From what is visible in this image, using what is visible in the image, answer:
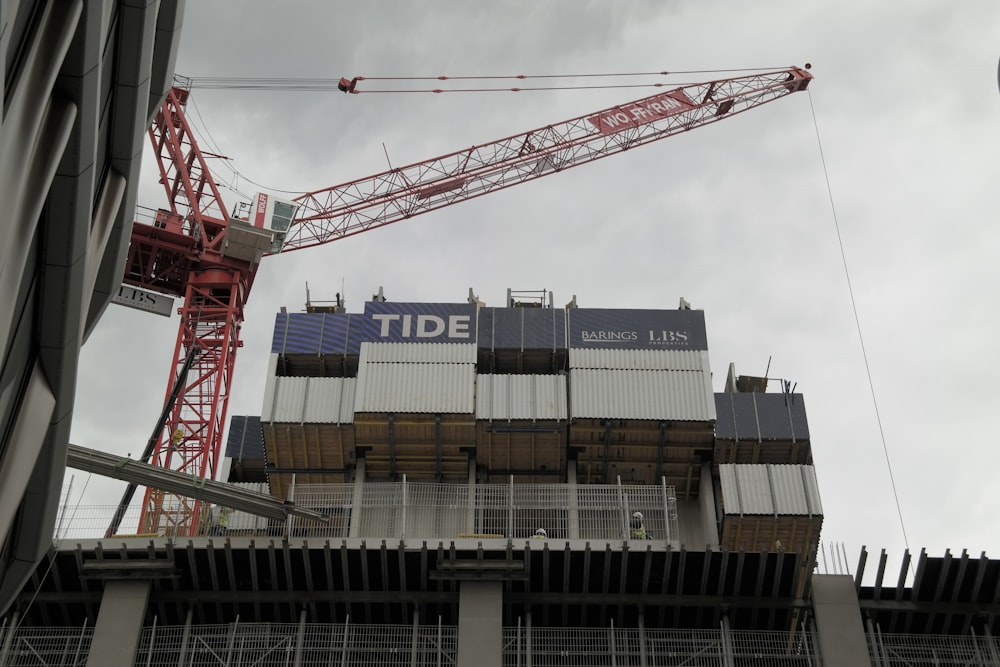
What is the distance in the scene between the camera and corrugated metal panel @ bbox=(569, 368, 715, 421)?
4075 cm

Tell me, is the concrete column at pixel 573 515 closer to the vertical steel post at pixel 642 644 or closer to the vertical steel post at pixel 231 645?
the vertical steel post at pixel 642 644

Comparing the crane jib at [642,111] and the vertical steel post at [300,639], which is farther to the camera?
the crane jib at [642,111]

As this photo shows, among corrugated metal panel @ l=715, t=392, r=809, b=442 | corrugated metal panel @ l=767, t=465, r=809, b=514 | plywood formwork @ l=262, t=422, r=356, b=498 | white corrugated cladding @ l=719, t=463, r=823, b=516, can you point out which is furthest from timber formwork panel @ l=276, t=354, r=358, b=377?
corrugated metal panel @ l=767, t=465, r=809, b=514

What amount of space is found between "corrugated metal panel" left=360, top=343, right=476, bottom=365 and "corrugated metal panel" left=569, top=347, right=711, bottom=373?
4.20m

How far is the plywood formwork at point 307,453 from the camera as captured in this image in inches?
1610

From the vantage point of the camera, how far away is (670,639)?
30.9 meters

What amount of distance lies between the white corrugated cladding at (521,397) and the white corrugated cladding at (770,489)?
6.68 meters

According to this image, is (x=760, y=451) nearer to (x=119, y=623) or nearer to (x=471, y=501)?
(x=471, y=501)

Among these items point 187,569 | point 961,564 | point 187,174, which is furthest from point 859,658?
point 187,174

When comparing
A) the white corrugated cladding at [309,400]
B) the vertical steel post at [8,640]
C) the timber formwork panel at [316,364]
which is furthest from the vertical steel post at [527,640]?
the timber formwork panel at [316,364]

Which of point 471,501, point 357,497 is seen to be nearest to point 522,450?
point 471,501

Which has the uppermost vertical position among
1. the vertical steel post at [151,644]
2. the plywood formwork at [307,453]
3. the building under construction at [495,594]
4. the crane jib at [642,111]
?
the crane jib at [642,111]

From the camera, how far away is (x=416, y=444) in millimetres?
41688

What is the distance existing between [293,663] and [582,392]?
15613 mm
